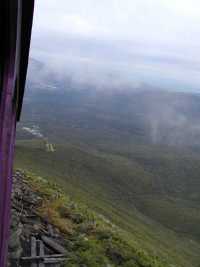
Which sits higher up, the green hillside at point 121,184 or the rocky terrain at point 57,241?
the rocky terrain at point 57,241

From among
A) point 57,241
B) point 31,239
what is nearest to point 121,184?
point 57,241

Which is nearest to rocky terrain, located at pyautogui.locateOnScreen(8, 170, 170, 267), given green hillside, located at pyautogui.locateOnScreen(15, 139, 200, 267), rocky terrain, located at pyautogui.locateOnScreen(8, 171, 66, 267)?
rocky terrain, located at pyautogui.locateOnScreen(8, 171, 66, 267)

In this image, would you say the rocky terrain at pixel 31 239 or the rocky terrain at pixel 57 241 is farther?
the rocky terrain at pixel 57 241

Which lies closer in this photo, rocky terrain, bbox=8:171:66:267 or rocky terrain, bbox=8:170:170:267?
rocky terrain, bbox=8:171:66:267

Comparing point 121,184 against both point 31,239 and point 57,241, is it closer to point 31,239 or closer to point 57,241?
point 57,241

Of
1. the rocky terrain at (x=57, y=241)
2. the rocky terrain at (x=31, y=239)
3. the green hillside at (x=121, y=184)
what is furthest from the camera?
the green hillside at (x=121, y=184)

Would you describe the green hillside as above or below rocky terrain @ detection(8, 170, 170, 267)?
below

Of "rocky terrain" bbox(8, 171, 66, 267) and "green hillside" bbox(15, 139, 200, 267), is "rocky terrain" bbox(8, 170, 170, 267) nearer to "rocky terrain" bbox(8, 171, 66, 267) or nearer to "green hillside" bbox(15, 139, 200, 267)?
"rocky terrain" bbox(8, 171, 66, 267)

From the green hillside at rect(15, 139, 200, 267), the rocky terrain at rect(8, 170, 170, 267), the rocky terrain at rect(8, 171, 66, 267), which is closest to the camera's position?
the rocky terrain at rect(8, 171, 66, 267)

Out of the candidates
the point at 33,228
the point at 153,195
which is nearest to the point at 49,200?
the point at 33,228

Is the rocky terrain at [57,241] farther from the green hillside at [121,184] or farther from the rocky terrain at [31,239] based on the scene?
the green hillside at [121,184]

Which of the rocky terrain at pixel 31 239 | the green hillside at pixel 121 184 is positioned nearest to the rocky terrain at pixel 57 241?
the rocky terrain at pixel 31 239

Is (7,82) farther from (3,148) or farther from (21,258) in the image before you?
(21,258)
